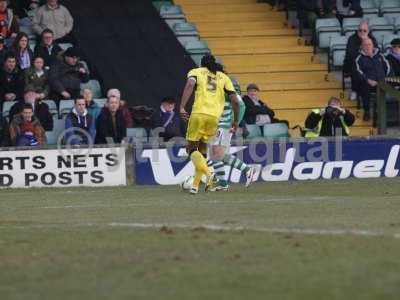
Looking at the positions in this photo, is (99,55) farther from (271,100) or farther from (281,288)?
(281,288)

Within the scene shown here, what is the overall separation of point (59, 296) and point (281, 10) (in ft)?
68.3

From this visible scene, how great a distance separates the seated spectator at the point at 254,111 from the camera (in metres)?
23.8

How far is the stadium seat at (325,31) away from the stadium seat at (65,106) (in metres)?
5.94

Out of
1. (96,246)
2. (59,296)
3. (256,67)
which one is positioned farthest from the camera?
(256,67)

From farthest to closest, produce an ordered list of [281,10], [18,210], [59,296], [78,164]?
[281,10]
[78,164]
[18,210]
[59,296]

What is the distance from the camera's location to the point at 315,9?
27719 millimetres

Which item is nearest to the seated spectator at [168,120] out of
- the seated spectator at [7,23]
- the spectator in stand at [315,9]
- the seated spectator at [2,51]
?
the seated spectator at [2,51]

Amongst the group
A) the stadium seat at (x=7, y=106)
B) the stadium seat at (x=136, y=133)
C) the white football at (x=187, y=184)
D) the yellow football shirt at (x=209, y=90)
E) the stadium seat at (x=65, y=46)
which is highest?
the yellow football shirt at (x=209, y=90)

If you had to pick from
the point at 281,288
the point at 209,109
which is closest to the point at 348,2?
the point at 209,109

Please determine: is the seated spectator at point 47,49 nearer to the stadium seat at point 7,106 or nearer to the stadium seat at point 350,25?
the stadium seat at point 7,106

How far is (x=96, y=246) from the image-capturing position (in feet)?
36.0

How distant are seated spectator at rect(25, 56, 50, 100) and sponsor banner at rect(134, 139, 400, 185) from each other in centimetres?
242

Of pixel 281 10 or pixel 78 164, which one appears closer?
pixel 78 164

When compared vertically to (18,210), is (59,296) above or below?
above
